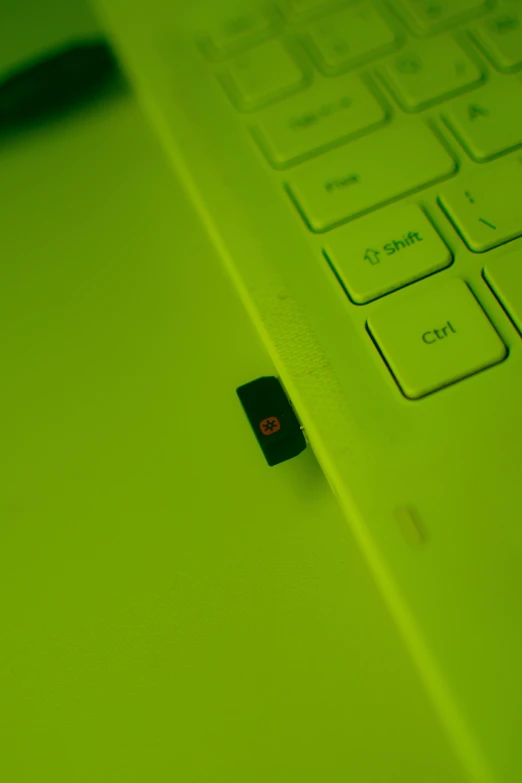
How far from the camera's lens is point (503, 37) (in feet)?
0.76

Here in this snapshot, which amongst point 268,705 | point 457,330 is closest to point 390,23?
point 457,330

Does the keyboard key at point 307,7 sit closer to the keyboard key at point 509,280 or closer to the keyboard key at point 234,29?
the keyboard key at point 234,29

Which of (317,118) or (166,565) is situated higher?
(317,118)

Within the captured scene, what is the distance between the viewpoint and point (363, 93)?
23 centimetres

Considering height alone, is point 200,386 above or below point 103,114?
below

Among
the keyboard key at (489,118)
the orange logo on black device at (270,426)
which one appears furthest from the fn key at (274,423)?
the keyboard key at (489,118)

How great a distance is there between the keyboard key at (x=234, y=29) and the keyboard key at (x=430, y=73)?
6cm

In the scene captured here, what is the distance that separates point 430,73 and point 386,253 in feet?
0.27

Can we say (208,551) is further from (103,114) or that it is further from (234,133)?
(103,114)

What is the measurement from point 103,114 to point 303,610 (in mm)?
293

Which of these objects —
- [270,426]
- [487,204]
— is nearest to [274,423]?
[270,426]

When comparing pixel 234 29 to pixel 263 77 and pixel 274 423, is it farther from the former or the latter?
pixel 274 423

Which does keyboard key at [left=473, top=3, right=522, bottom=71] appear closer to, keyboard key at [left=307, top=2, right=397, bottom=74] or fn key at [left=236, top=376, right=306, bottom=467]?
keyboard key at [left=307, top=2, right=397, bottom=74]

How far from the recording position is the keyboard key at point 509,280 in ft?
0.59
